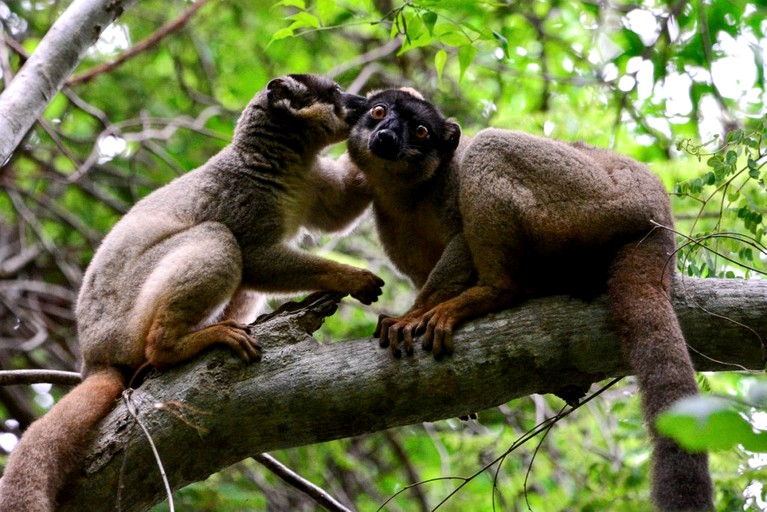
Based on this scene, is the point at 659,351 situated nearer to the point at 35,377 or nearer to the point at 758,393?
the point at 758,393

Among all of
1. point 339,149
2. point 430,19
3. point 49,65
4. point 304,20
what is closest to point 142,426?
point 49,65

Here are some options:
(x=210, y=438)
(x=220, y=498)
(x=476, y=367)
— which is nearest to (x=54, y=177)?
(x=220, y=498)

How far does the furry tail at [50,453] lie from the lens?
4.30 metres

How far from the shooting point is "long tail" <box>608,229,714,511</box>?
3.61 meters

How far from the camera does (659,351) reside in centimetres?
412

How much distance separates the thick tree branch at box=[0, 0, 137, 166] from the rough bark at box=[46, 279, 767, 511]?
6.14 feet

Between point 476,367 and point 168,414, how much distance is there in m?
1.71

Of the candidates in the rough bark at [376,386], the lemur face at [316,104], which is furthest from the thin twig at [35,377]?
the lemur face at [316,104]

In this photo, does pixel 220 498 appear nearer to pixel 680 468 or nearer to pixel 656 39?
pixel 680 468

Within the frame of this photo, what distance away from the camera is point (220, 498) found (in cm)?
839

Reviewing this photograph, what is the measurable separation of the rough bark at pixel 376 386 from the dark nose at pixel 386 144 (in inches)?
63.4

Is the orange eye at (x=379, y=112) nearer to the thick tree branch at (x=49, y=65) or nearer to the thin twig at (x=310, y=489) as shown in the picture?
the thick tree branch at (x=49, y=65)

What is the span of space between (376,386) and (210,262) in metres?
1.42

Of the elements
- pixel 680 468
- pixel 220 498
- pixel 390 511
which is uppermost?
pixel 680 468
